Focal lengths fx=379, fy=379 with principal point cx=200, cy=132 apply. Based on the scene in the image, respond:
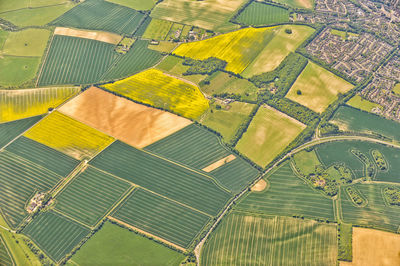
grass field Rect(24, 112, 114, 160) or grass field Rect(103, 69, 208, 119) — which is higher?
grass field Rect(103, 69, 208, 119)

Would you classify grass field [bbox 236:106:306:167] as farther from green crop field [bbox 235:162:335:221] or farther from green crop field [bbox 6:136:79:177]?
green crop field [bbox 6:136:79:177]

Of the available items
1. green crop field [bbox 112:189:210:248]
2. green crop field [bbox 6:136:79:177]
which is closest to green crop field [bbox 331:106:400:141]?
green crop field [bbox 112:189:210:248]

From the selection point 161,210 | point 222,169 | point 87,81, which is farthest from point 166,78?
point 161,210

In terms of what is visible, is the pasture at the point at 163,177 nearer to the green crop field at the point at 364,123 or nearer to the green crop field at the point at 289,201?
the green crop field at the point at 289,201

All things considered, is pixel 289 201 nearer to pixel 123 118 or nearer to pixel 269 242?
pixel 269 242

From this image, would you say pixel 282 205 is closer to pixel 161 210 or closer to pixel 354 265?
pixel 354 265

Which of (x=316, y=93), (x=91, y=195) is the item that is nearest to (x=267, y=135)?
(x=316, y=93)
